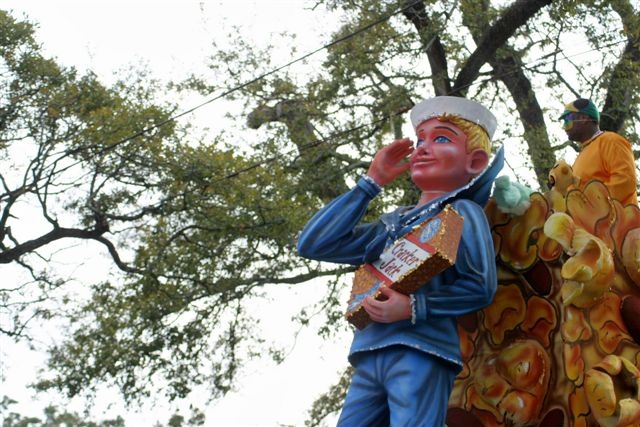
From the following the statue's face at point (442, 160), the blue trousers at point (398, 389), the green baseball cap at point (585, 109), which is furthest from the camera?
the green baseball cap at point (585, 109)

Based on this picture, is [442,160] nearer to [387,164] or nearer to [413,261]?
[387,164]

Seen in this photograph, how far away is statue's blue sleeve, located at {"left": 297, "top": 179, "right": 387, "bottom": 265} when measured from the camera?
184 inches

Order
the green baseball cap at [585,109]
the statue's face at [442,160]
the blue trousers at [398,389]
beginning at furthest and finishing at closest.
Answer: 1. the green baseball cap at [585,109]
2. the statue's face at [442,160]
3. the blue trousers at [398,389]

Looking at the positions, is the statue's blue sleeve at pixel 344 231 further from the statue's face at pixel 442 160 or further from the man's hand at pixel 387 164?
the statue's face at pixel 442 160

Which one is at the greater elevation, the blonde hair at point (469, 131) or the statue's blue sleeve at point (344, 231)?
the blonde hair at point (469, 131)

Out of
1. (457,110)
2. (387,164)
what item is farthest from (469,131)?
(387,164)

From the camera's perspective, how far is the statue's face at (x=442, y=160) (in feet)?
15.3

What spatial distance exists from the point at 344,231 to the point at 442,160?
48 centimetres

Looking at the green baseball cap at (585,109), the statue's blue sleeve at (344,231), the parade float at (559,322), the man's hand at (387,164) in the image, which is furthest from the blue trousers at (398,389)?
the green baseball cap at (585,109)

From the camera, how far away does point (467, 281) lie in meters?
4.36

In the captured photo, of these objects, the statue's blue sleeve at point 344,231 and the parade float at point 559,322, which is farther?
the statue's blue sleeve at point 344,231

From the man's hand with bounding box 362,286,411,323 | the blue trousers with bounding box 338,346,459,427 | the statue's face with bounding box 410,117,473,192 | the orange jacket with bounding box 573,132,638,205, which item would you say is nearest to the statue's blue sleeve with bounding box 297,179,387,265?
the statue's face with bounding box 410,117,473,192

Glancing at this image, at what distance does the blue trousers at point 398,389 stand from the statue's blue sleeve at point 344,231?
44 centimetres

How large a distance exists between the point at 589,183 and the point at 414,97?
6128mm
